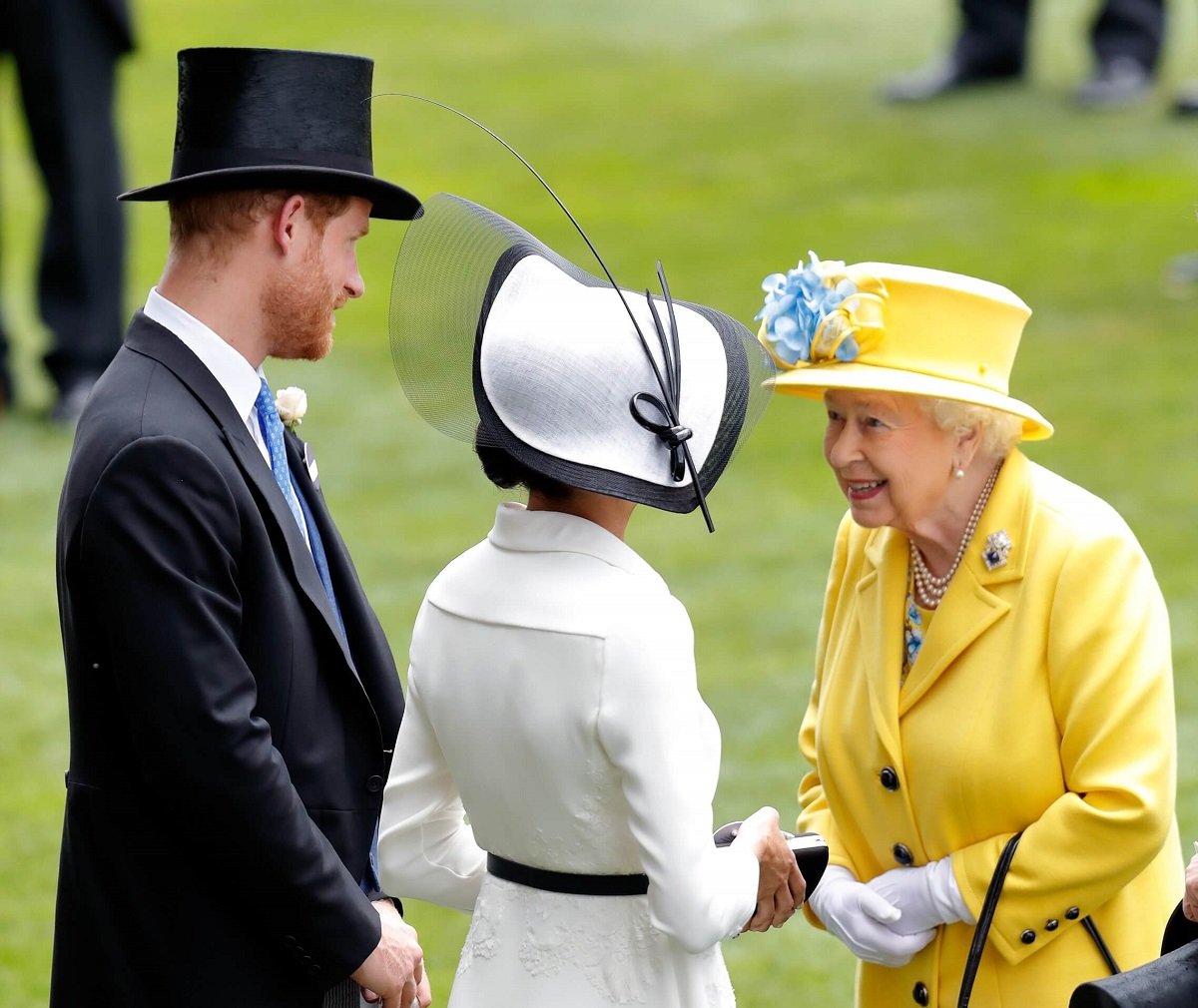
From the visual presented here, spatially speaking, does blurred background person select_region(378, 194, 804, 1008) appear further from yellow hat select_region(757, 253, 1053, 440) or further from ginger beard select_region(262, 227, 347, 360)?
yellow hat select_region(757, 253, 1053, 440)

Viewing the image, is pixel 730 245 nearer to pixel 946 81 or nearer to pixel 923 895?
pixel 946 81

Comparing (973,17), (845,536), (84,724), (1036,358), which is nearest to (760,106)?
(973,17)

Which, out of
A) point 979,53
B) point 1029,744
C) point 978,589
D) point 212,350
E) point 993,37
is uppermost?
point 993,37

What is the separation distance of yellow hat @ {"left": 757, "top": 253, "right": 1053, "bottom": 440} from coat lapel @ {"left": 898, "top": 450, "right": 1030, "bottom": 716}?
0.13 m

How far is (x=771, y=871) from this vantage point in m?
2.76

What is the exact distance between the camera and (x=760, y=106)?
13.6 meters

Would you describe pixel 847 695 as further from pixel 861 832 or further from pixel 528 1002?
pixel 528 1002

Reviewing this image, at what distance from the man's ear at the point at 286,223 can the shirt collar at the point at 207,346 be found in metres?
0.17

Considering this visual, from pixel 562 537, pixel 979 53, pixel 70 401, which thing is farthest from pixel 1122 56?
pixel 562 537

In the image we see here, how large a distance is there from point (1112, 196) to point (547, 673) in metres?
9.57

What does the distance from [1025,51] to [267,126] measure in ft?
36.1

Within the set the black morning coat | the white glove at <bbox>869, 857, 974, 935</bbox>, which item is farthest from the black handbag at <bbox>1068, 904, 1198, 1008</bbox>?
the black morning coat

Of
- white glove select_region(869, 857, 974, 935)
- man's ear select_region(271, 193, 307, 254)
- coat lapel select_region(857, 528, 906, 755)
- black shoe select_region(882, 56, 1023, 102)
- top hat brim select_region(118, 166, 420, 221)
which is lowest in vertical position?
white glove select_region(869, 857, 974, 935)

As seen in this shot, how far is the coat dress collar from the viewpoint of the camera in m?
3.05
